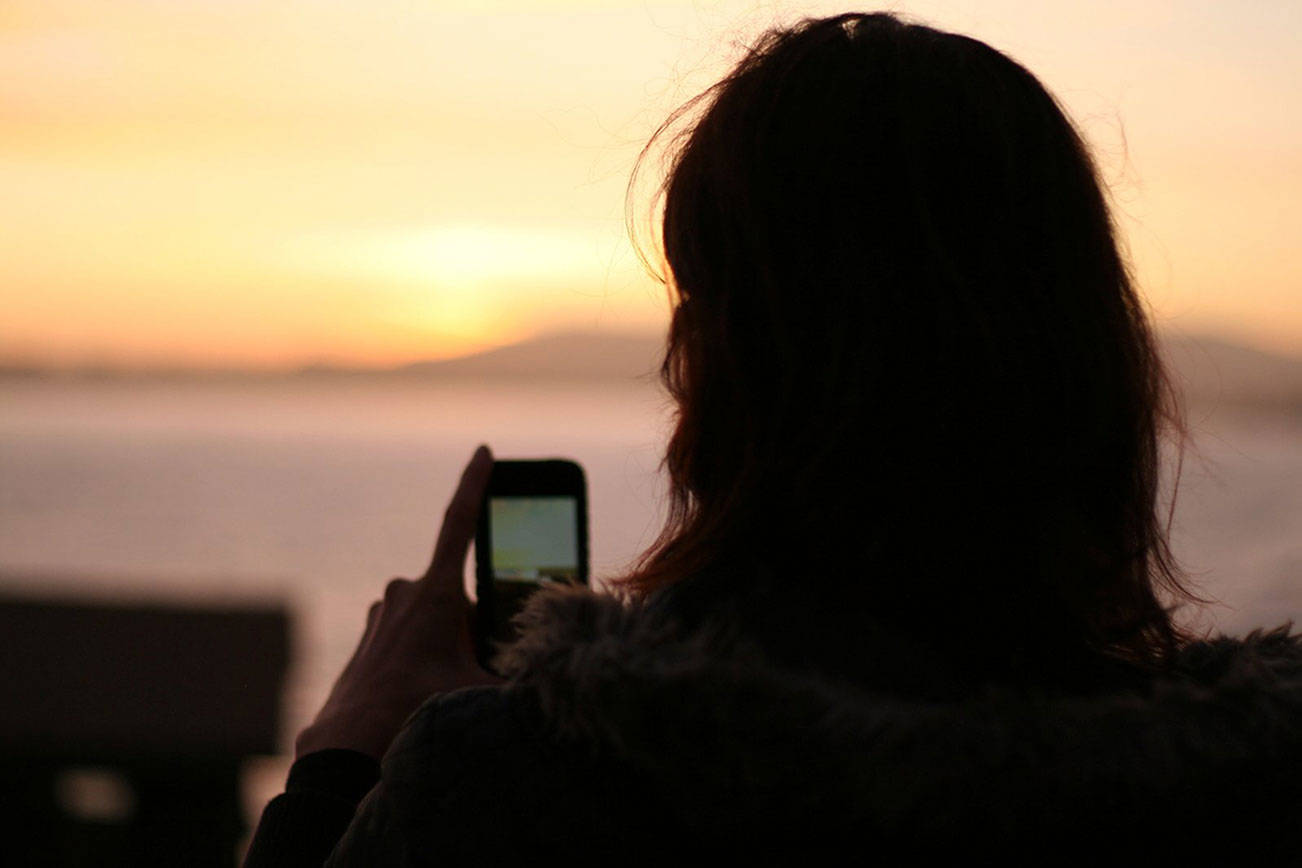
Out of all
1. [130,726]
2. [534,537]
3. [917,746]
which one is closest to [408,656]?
[534,537]

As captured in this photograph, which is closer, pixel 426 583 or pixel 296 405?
pixel 426 583

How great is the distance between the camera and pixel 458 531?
1272mm

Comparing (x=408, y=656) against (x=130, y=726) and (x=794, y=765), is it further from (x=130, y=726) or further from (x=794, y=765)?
(x=130, y=726)

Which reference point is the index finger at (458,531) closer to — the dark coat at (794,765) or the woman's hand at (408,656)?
the woman's hand at (408,656)

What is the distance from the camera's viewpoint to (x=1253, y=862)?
3.01ft

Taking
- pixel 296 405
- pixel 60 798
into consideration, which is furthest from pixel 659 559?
pixel 296 405

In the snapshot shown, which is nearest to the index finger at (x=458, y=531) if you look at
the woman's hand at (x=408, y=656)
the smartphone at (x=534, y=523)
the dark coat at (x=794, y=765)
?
the woman's hand at (x=408, y=656)

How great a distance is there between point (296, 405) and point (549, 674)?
92051 millimetres

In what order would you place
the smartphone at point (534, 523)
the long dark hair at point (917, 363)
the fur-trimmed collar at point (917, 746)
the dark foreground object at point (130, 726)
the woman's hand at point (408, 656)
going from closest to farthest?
the fur-trimmed collar at point (917, 746)
the long dark hair at point (917, 363)
the woman's hand at point (408, 656)
the smartphone at point (534, 523)
the dark foreground object at point (130, 726)

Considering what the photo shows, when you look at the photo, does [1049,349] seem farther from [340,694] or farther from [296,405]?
[296,405]

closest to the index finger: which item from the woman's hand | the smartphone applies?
the woman's hand

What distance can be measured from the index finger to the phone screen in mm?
215

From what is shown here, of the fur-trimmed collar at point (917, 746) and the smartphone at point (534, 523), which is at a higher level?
the smartphone at point (534, 523)

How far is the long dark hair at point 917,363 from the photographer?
98 cm
